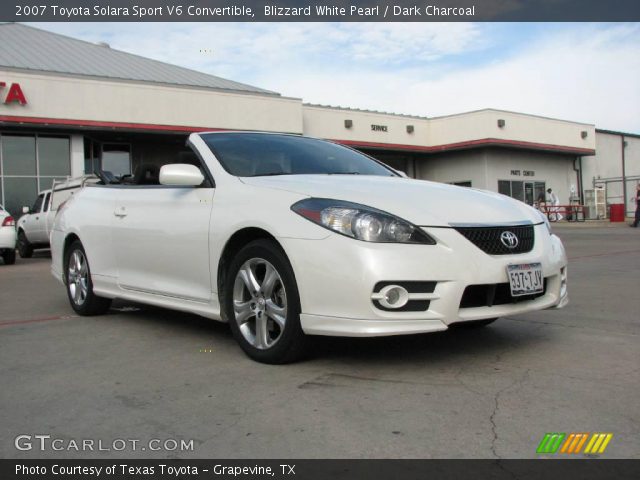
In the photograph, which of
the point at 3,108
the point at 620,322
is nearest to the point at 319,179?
the point at 620,322

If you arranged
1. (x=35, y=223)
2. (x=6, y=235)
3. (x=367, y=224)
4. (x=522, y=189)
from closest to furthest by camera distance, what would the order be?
1. (x=367, y=224)
2. (x=6, y=235)
3. (x=35, y=223)
4. (x=522, y=189)

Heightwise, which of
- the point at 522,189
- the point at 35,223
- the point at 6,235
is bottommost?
the point at 6,235

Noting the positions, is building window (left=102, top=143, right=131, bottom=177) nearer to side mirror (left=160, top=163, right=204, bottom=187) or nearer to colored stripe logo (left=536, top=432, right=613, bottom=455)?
side mirror (left=160, top=163, right=204, bottom=187)

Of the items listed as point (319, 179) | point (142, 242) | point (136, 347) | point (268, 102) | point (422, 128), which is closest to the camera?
point (319, 179)

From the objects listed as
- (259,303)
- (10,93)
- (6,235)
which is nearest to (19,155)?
(10,93)

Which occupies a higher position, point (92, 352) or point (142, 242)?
point (142, 242)

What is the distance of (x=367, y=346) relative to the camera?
4273mm

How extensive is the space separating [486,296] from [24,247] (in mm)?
15067

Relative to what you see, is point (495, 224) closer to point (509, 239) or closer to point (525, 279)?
point (509, 239)

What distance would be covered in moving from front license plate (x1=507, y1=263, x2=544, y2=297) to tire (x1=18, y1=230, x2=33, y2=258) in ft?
48.8

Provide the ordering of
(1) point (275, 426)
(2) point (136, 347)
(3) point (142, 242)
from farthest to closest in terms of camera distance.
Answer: (3) point (142, 242)
(2) point (136, 347)
(1) point (275, 426)

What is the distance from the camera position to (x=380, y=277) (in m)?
3.35
